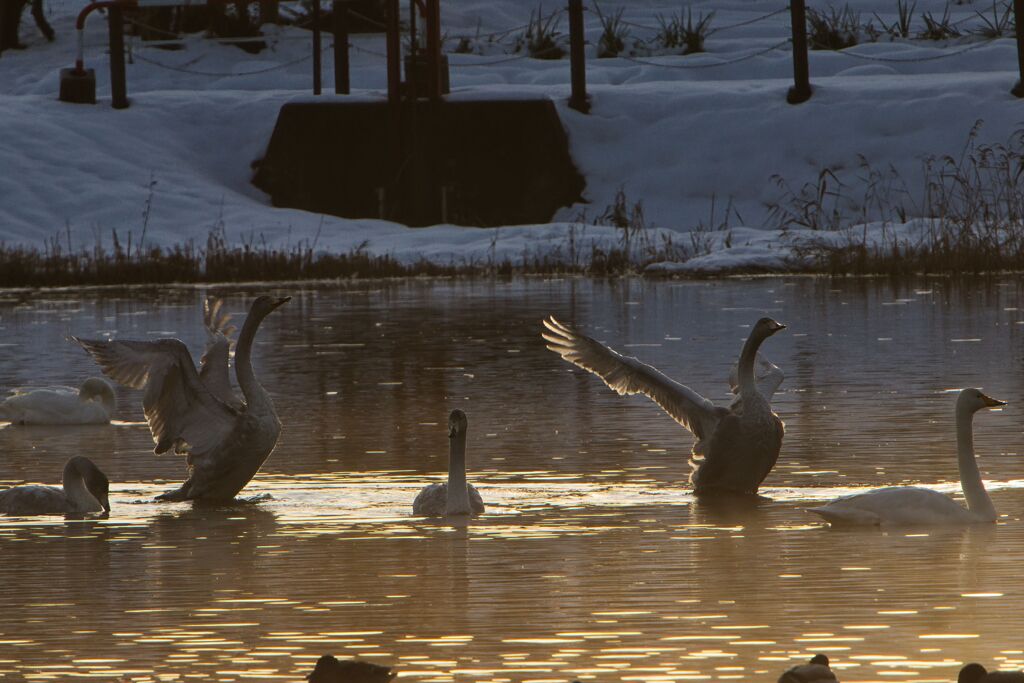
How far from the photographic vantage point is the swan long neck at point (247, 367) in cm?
1007

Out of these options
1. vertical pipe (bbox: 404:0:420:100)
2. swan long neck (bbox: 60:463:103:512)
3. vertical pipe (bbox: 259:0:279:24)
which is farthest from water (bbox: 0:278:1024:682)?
vertical pipe (bbox: 259:0:279:24)

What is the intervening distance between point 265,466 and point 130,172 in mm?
21773

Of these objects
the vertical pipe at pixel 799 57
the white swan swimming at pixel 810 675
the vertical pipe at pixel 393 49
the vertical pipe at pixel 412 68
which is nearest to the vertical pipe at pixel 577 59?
the vertical pipe at pixel 412 68

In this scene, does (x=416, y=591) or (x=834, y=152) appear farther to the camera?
(x=834, y=152)

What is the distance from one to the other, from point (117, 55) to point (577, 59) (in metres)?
7.07

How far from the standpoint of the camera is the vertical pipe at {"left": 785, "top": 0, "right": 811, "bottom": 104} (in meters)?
29.1

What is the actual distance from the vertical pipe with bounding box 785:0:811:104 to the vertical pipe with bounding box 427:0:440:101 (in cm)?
467

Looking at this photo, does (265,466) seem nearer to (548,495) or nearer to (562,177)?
(548,495)

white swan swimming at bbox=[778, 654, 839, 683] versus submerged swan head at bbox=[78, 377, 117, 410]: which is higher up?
submerged swan head at bbox=[78, 377, 117, 410]

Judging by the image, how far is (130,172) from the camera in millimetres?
32031

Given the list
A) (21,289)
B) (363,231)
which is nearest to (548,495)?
(21,289)

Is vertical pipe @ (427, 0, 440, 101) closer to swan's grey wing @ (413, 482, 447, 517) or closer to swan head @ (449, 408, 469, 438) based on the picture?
swan head @ (449, 408, 469, 438)

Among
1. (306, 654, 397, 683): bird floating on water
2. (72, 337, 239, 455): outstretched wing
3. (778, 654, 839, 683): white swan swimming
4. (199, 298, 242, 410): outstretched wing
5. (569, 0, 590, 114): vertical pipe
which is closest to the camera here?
(778, 654, 839, 683): white swan swimming

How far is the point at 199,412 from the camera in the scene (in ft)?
33.7
